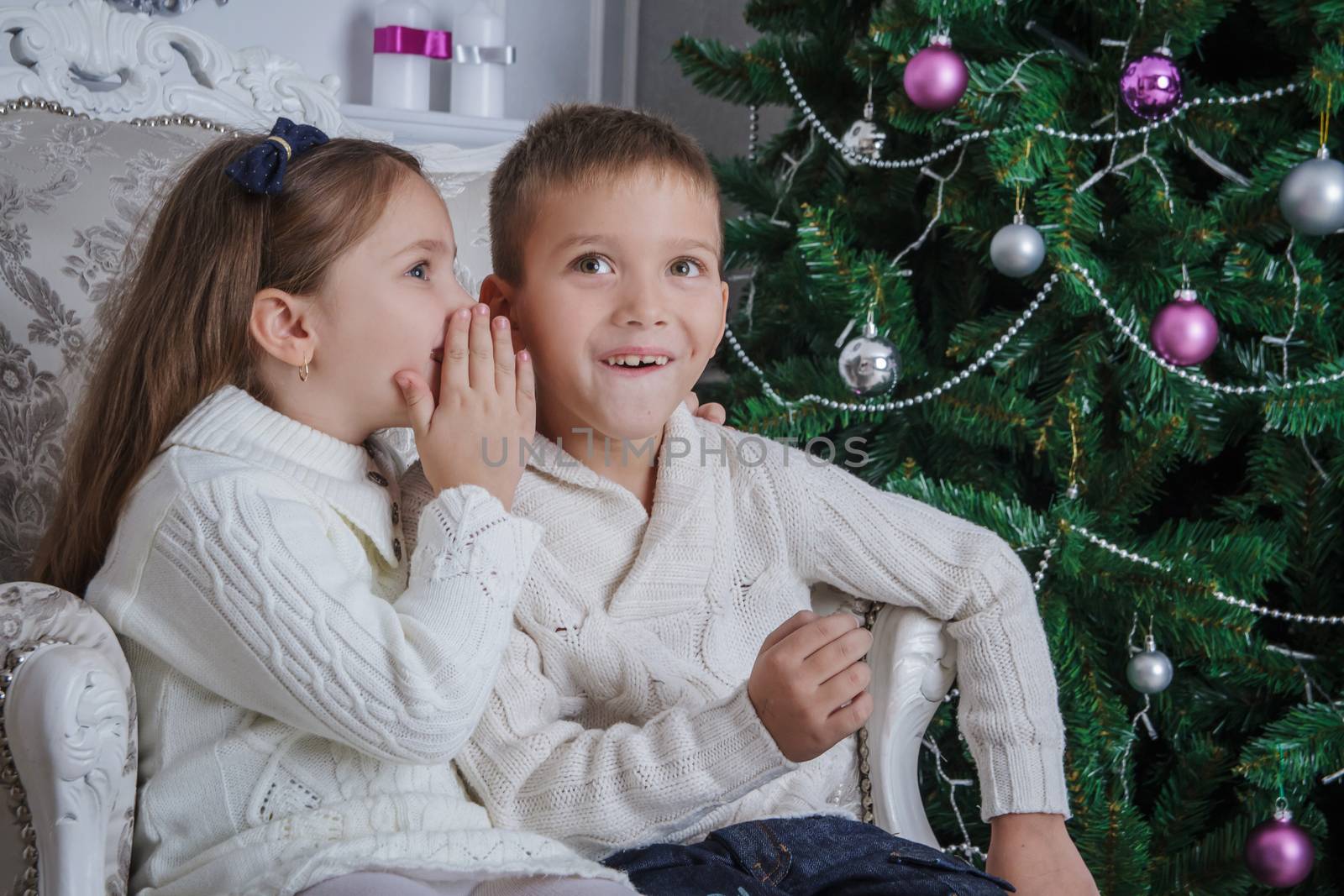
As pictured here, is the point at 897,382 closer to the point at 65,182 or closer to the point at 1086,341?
the point at 1086,341

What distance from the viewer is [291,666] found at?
89 centimetres

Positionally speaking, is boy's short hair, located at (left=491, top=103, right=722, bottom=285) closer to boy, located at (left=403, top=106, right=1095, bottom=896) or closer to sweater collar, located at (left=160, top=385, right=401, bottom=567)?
boy, located at (left=403, top=106, right=1095, bottom=896)

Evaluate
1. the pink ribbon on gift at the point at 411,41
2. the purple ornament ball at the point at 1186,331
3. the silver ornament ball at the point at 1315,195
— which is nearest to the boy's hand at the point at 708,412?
the purple ornament ball at the point at 1186,331

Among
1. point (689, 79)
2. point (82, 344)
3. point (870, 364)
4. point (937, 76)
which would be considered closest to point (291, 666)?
point (82, 344)

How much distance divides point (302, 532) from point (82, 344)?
53 cm

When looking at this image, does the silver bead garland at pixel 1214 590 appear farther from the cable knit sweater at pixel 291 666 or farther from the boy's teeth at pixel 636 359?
the cable knit sweater at pixel 291 666

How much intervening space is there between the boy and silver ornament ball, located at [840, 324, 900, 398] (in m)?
0.37

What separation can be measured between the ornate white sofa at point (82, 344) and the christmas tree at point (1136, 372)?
43 cm

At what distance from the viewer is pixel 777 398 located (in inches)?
65.4

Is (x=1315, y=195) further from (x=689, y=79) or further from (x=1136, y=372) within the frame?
(x=689, y=79)

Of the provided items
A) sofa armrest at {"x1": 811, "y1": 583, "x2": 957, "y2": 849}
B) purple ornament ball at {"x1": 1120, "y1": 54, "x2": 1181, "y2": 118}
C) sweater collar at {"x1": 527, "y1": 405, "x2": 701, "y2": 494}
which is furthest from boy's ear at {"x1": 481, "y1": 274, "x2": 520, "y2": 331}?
purple ornament ball at {"x1": 1120, "y1": 54, "x2": 1181, "y2": 118}

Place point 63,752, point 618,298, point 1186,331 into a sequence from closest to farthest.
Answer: point 63,752
point 618,298
point 1186,331

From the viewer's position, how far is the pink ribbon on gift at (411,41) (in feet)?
7.98

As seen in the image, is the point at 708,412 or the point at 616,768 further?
the point at 708,412
